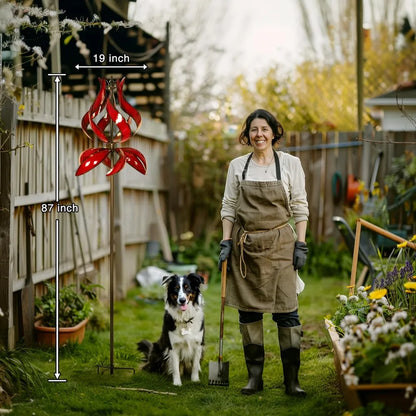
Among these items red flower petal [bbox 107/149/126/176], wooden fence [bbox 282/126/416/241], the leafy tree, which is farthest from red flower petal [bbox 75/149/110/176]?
the leafy tree

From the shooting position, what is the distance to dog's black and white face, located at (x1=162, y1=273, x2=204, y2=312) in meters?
5.08

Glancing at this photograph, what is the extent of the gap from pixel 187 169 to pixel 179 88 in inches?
289

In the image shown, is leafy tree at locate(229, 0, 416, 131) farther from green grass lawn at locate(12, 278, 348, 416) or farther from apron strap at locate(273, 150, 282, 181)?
apron strap at locate(273, 150, 282, 181)

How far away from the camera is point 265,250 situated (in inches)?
182

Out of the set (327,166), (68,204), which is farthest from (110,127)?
(327,166)

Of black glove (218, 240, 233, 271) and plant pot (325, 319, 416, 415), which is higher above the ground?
black glove (218, 240, 233, 271)

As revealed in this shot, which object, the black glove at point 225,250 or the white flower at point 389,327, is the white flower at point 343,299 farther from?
the white flower at point 389,327

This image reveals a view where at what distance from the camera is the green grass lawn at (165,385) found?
4277mm

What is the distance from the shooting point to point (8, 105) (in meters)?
5.01

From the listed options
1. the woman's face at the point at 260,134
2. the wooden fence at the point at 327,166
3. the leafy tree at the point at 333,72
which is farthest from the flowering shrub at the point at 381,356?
the leafy tree at the point at 333,72

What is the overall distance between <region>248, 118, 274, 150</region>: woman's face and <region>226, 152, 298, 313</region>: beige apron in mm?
163

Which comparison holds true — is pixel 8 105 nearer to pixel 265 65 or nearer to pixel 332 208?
pixel 332 208

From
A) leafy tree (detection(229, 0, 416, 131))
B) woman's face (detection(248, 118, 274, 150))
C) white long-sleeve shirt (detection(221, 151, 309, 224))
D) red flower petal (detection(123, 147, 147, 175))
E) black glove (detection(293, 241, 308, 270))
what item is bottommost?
black glove (detection(293, 241, 308, 270))

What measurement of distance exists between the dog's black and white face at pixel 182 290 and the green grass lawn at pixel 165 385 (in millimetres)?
Answer: 606
